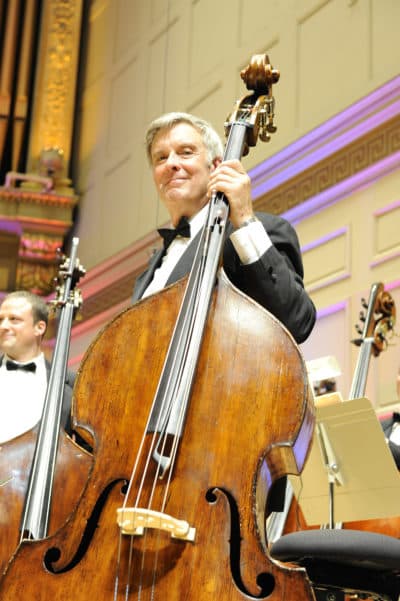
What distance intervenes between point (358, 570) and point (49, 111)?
513 cm

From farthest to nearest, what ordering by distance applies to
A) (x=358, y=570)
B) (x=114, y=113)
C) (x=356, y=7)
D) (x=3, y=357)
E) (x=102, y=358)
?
(x=114, y=113) → (x=356, y=7) → (x=3, y=357) → (x=358, y=570) → (x=102, y=358)

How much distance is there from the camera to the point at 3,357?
3254 mm

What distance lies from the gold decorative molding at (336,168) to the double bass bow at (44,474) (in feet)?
6.59

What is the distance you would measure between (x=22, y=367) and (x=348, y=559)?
1660 millimetres

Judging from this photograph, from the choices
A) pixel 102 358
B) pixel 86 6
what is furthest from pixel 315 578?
pixel 86 6

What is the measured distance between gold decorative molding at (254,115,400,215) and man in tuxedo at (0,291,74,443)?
4.79 feet

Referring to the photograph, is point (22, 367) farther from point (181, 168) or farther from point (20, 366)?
point (181, 168)

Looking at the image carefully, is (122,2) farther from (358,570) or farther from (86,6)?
(358,570)

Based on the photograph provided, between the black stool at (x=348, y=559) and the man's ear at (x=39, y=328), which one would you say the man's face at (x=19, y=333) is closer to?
the man's ear at (x=39, y=328)

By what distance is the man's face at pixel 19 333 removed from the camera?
3.24 m

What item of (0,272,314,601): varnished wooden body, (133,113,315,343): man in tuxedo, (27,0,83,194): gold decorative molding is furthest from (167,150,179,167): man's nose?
(27,0,83,194): gold decorative molding

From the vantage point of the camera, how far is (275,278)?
1.63 metres

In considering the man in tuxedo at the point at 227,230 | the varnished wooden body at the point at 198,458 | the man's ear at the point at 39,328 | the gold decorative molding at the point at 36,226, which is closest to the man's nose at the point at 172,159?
the man in tuxedo at the point at 227,230

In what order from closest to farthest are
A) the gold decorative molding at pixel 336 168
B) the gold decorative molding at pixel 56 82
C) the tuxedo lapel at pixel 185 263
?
1. the tuxedo lapel at pixel 185 263
2. the gold decorative molding at pixel 336 168
3. the gold decorative molding at pixel 56 82
